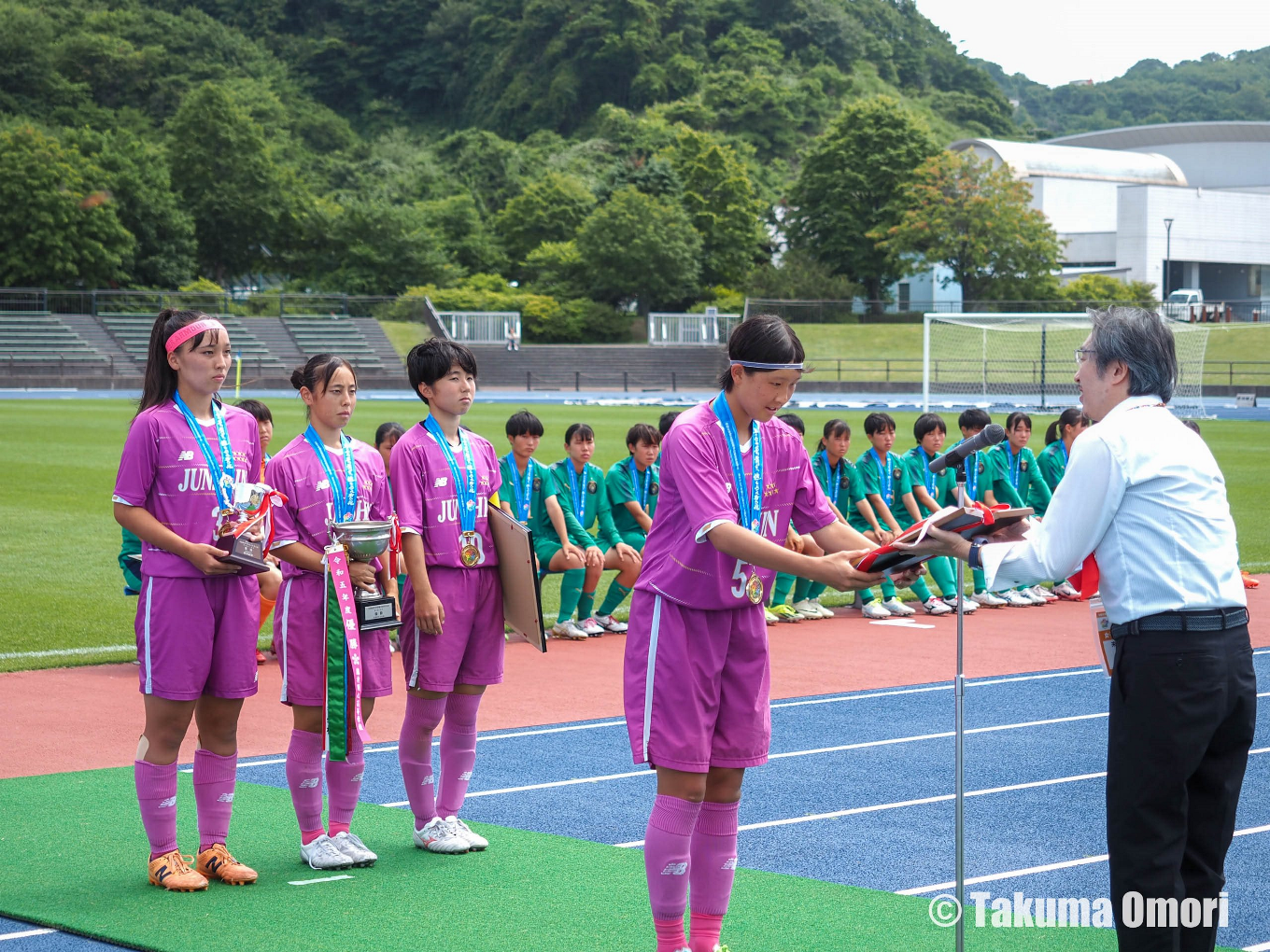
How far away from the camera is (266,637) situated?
10617mm

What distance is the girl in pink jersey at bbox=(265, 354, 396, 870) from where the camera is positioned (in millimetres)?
5352

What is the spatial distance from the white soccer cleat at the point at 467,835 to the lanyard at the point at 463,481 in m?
1.22

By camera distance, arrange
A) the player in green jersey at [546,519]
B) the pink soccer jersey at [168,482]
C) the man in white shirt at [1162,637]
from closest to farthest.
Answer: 1. the man in white shirt at [1162,637]
2. the pink soccer jersey at [168,482]
3. the player in green jersey at [546,519]

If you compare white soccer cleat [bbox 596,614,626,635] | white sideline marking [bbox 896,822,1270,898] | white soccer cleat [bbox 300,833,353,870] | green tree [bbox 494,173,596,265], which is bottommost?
white soccer cleat [bbox 596,614,626,635]

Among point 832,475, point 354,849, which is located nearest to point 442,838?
point 354,849

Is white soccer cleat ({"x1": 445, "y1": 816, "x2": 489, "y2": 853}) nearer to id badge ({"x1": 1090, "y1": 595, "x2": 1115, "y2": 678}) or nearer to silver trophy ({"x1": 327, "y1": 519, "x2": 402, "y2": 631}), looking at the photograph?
silver trophy ({"x1": 327, "y1": 519, "x2": 402, "y2": 631})

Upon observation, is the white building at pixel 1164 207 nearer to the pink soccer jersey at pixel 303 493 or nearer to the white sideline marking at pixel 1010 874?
the white sideline marking at pixel 1010 874

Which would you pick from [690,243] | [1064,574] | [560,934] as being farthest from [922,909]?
[690,243]

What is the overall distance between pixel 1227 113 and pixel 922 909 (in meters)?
155

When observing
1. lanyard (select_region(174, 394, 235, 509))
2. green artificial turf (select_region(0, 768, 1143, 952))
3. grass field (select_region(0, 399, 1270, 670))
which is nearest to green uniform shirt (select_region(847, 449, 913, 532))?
grass field (select_region(0, 399, 1270, 670))

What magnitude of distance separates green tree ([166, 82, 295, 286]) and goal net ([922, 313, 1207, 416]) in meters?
39.5

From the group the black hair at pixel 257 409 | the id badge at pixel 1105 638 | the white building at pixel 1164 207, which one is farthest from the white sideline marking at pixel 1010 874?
the white building at pixel 1164 207

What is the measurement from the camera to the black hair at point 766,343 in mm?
4145

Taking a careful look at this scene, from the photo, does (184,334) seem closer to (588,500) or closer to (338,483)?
(338,483)
